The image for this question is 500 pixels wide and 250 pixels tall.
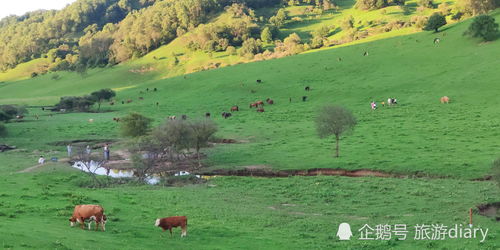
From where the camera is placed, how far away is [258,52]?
134875 mm

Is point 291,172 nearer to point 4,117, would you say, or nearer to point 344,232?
point 344,232

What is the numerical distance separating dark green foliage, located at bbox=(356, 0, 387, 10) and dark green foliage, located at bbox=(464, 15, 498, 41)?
79608 millimetres

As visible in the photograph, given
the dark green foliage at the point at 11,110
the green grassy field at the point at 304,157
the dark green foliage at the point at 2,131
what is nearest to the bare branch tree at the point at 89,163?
the green grassy field at the point at 304,157

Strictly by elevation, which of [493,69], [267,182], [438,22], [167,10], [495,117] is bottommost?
[267,182]

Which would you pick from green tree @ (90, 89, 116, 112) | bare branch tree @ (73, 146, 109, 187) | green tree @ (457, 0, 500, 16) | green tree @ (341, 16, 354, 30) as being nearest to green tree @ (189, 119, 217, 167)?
bare branch tree @ (73, 146, 109, 187)

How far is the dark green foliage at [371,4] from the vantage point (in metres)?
152

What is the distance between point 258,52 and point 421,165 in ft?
340

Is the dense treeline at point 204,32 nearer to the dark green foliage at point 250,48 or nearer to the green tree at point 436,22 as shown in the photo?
the dark green foliage at point 250,48

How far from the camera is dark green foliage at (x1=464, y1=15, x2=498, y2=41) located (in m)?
74.2

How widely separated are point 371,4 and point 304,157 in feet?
427

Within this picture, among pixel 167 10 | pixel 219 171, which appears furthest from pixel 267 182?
pixel 167 10

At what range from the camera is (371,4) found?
6171 inches

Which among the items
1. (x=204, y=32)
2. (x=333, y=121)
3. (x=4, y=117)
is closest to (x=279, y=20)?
(x=204, y=32)

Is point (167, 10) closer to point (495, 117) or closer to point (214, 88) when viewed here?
point (214, 88)
